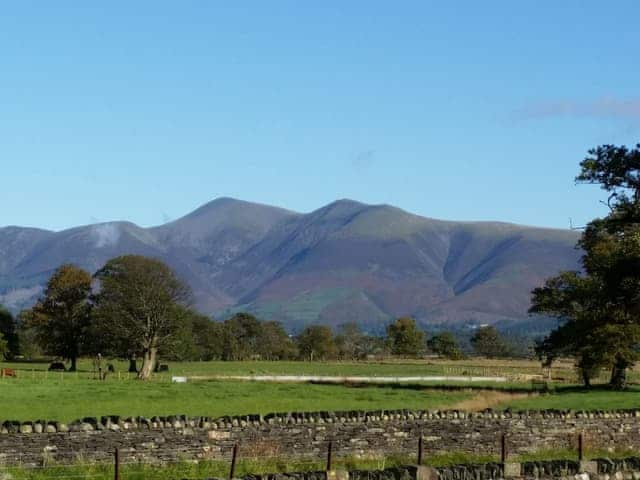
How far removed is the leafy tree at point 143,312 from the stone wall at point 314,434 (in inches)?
2385

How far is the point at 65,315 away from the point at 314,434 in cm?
8673

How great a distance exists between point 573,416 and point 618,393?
33.5 metres

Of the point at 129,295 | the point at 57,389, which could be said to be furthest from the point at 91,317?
the point at 57,389

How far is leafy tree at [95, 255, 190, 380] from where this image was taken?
9644 centimetres

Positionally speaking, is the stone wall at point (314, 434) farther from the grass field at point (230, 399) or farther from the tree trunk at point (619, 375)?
the tree trunk at point (619, 375)

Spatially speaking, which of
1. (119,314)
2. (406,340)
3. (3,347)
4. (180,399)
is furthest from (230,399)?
(406,340)

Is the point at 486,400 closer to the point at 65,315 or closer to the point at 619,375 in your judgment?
the point at 619,375

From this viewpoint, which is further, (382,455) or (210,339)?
(210,339)

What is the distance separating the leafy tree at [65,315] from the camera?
11162 centimetres

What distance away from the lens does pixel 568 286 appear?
80625 millimetres

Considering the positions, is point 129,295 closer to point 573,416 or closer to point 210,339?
point 573,416

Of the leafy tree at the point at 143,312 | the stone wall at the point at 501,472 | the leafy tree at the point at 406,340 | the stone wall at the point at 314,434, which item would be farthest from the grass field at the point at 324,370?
the stone wall at the point at 501,472

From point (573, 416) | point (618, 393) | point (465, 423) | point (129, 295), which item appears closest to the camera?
point (465, 423)

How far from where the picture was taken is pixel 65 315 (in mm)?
114062
